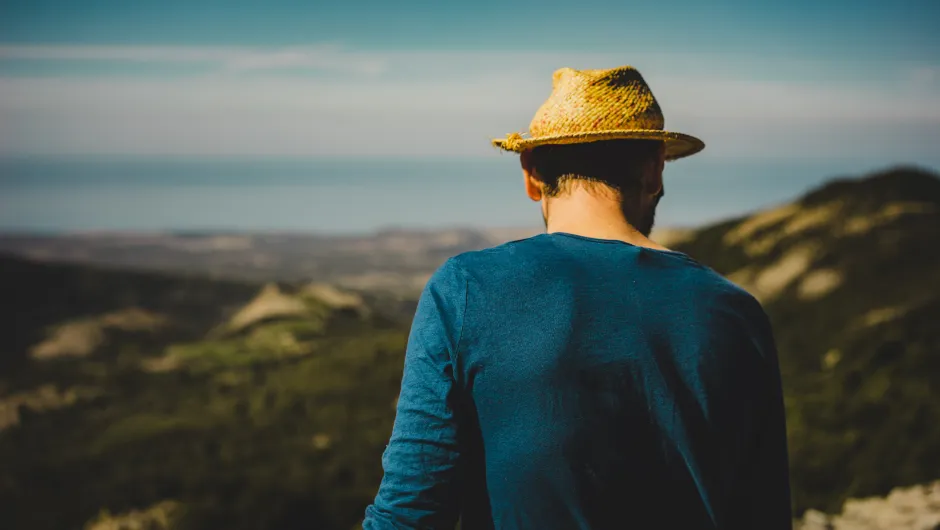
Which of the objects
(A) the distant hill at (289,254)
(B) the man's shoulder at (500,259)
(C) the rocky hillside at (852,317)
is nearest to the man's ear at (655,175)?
(B) the man's shoulder at (500,259)

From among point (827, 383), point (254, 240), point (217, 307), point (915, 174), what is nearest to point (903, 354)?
point (827, 383)

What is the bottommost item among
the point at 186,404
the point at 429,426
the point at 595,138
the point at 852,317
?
Answer: the point at 852,317

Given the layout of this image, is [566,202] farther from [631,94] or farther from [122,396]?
[122,396]

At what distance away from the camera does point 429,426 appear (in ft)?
6.98

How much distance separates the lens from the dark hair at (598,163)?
2336mm

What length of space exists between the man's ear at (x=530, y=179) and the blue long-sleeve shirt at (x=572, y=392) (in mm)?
304

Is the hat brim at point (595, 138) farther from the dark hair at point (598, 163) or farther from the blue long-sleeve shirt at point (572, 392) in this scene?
the blue long-sleeve shirt at point (572, 392)

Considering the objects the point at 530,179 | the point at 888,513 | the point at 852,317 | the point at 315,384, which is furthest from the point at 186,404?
the point at 530,179

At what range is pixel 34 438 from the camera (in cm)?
2172

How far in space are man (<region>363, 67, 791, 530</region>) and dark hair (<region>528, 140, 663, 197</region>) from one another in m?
0.18

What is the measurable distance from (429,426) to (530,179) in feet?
2.93

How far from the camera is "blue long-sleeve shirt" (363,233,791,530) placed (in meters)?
2.07

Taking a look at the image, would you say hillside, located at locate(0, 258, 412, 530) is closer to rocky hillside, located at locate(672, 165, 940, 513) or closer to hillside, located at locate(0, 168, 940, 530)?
hillside, located at locate(0, 168, 940, 530)

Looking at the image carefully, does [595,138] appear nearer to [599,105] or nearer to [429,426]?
[599,105]
